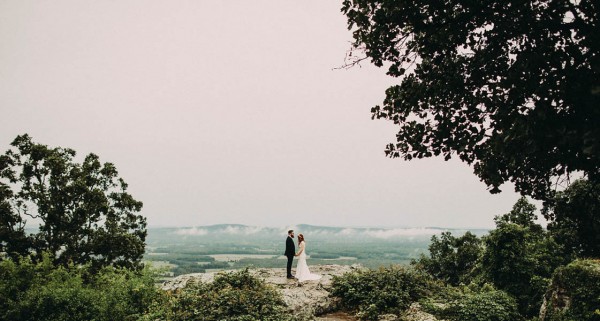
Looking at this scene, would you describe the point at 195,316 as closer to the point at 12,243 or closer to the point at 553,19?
the point at 553,19

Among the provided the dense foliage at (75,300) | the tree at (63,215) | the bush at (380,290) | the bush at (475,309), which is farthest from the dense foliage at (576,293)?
the tree at (63,215)

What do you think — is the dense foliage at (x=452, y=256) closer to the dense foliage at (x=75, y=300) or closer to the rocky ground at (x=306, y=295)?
the rocky ground at (x=306, y=295)

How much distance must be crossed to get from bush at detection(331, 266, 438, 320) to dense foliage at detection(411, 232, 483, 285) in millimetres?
28307

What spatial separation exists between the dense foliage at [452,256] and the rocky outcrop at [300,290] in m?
30.0

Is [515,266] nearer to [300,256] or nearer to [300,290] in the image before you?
[300,256]

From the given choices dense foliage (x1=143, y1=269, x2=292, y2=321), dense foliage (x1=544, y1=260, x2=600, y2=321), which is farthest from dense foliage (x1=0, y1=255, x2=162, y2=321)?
dense foliage (x1=544, y1=260, x2=600, y2=321)

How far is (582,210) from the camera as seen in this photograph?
7.01 meters

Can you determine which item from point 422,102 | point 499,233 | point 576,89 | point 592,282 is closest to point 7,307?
point 422,102

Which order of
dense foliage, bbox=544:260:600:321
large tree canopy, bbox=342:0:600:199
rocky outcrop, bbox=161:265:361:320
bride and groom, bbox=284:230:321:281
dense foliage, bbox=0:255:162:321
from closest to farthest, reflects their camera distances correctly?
large tree canopy, bbox=342:0:600:199 < dense foliage, bbox=544:260:600:321 < dense foliage, bbox=0:255:162:321 < rocky outcrop, bbox=161:265:361:320 < bride and groom, bbox=284:230:321:281

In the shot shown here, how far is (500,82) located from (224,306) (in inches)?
388

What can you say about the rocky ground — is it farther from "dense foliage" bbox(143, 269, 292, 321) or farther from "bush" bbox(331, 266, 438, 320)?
"dense foliage" bbox(143, 269, 292, 321)

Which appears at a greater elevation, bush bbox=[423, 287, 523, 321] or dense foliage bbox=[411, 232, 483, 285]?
bush bbox=[423, 287, 523, 321]

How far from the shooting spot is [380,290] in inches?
529

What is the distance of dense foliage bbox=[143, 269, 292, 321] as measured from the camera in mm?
10109
